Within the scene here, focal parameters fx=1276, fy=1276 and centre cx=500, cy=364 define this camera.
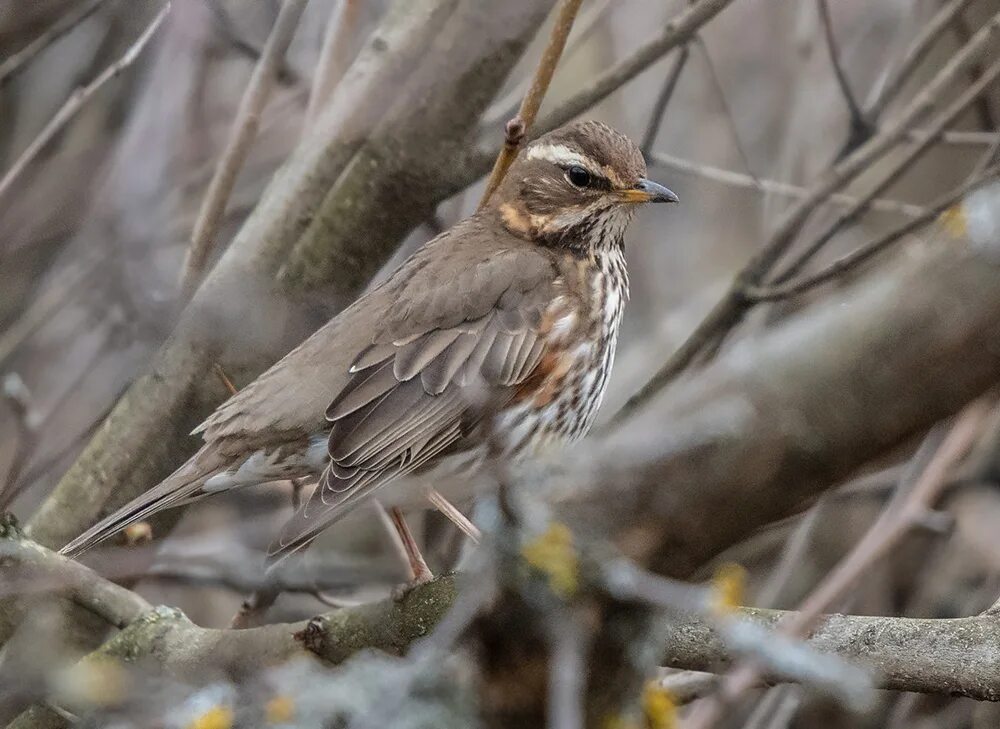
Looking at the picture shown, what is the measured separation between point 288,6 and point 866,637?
7.47ft

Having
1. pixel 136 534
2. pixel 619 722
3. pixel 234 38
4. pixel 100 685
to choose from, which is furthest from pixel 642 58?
pixel 100 685

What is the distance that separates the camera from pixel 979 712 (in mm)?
4340

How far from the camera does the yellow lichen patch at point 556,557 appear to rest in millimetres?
1351

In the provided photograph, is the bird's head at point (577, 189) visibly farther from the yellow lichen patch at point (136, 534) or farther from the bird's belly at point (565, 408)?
the yellow lichen patch at point (136, 534)

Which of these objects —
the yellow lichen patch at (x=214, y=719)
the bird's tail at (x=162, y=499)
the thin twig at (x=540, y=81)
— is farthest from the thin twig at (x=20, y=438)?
the thin twig at (x=540, y=81)

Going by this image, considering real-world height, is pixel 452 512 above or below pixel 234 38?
below

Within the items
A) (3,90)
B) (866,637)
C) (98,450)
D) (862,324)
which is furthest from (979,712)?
(3,90)

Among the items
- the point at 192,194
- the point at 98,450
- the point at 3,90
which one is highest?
the point at 3,90

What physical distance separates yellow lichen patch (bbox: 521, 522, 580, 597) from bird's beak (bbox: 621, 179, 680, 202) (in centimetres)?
258

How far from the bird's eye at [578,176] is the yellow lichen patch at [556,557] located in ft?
8.96

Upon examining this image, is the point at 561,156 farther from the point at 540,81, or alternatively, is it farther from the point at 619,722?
the point at 619,722

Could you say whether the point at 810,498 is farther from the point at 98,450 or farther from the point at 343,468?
the point at 98,450

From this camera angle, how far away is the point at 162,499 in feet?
10.7

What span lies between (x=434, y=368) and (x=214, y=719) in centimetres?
200
